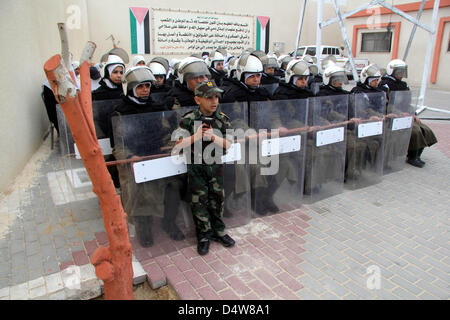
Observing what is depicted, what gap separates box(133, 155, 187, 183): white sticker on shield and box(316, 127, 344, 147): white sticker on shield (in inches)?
75.2

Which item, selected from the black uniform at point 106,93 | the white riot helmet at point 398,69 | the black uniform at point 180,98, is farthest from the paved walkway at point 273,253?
the white riot helmet at point 398,69

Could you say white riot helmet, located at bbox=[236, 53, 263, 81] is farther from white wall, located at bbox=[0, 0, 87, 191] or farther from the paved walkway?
white wall, located at bbox=[0, 0, 87, 191]

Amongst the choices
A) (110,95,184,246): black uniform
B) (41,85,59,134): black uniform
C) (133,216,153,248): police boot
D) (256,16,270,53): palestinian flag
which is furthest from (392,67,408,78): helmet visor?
(256,16,270,53): palestinian flag

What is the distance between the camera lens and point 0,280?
2982mm

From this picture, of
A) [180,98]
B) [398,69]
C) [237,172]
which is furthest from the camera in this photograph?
[398,69]

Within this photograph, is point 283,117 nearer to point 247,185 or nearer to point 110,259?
point 247,185

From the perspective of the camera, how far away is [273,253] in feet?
11.4

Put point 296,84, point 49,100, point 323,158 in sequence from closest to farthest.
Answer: point 323,158 → point 296,84 → point 49,100

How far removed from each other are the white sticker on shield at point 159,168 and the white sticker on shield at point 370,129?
2753 millimetres

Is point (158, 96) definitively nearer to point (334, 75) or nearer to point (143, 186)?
point (143, 186)

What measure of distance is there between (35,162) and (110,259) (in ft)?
15.7

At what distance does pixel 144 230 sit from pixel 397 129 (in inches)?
170

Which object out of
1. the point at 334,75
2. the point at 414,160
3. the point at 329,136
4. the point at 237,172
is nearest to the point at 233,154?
the point at 237,172
